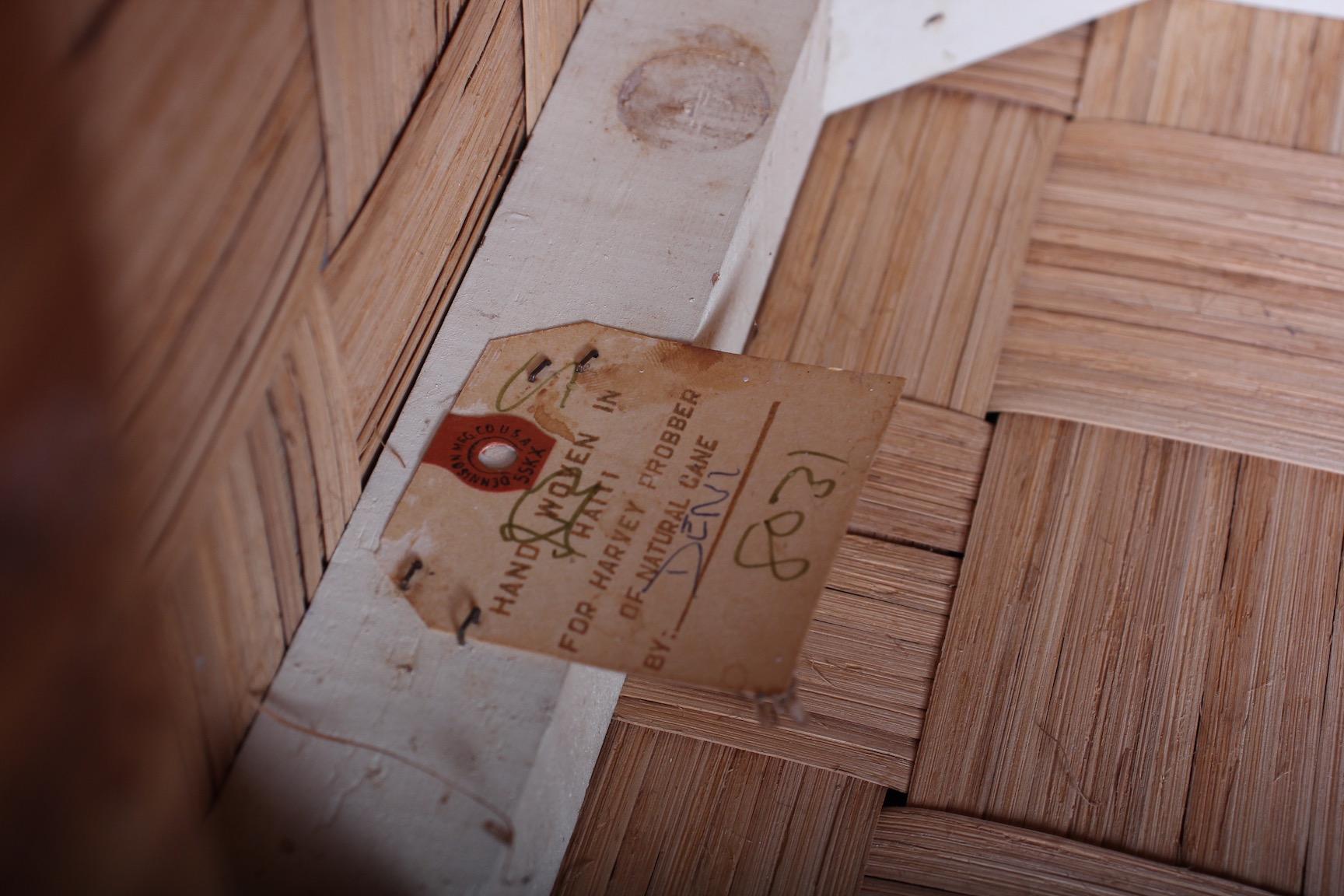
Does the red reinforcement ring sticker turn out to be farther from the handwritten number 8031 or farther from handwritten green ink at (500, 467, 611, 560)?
the handwritten number 8031

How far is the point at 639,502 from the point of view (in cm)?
63

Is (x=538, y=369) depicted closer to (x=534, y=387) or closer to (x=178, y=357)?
(x=534, y=387)

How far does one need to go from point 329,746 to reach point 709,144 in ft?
1.57

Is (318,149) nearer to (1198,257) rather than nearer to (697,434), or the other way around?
(697,434)

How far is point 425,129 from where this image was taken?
2.11 ft

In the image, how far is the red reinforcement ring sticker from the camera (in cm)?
64

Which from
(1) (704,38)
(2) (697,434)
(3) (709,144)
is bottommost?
(2) (697,434)

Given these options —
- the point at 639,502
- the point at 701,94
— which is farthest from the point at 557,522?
the point at 701,94

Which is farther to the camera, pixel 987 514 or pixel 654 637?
pixel 987 514

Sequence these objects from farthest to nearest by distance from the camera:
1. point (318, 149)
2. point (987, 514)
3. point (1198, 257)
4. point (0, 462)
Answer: point (1198, 257) < point (987, 514) < point (318, 149) < point (0, 462)

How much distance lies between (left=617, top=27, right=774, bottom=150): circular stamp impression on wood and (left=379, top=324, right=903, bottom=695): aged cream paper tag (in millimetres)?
188

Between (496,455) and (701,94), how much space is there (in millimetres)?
335

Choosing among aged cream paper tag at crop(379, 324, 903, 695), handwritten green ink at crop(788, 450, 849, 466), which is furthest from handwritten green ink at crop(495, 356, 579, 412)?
handwritten green ink at crop(788, 450, 849, 466)

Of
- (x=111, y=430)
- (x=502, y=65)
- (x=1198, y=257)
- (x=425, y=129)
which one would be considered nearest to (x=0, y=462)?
(x=111, y=430)
